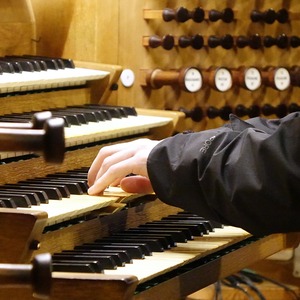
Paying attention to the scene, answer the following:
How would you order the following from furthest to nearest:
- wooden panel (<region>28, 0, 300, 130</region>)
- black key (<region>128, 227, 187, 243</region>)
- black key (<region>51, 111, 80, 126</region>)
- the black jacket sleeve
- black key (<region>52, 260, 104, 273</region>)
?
wooden panel (<region>28, 0, 300, 130</region>)
black key (<region>51, 111, 80, 126</region>)
black key (<region>128, 227, 187, 243</region>)
black key (<region>52, 260, 104, 273</region>)
the black jacket sleeve

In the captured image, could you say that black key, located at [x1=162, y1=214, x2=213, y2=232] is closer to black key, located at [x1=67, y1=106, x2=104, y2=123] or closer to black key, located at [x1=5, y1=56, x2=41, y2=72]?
black key, located at [x1=67, y1=106, x2=104, y2=123]

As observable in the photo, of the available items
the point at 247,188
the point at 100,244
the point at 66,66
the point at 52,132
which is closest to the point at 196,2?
the point at 66,66

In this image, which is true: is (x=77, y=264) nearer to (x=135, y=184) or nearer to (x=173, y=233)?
(x=135, y=184)

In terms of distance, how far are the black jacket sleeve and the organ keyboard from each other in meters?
0.22

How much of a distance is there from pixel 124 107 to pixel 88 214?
70cm

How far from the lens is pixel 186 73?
324 cm

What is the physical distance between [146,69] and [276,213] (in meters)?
1.60

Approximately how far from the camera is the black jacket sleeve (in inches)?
63.6

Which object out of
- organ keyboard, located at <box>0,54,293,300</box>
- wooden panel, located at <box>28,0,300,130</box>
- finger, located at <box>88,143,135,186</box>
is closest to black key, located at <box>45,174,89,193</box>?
organ keyboard, located at <box>0,54,293,300</box>

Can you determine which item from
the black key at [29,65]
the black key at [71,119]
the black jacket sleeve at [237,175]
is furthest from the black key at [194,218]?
the black key at [29,65]

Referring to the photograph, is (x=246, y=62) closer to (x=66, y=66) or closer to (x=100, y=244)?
(x=66, y=66)

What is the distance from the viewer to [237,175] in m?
1.69

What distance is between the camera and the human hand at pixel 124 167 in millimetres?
1933

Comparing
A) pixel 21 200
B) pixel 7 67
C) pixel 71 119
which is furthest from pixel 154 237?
pixel 7 67
